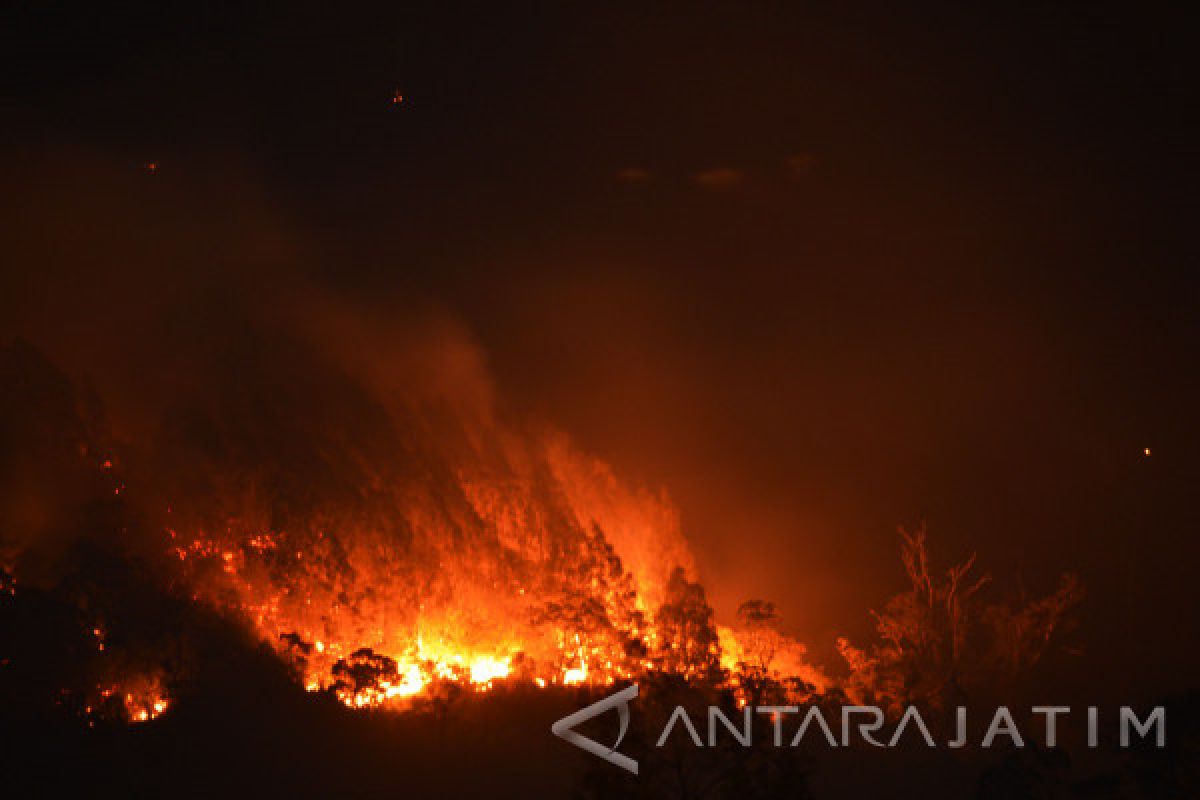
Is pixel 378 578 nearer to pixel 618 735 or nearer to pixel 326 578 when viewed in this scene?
pixel 326 578

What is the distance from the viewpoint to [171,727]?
1662cm

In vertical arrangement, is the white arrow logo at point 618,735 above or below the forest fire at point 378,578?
below

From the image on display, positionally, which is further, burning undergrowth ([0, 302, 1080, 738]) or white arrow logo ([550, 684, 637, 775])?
burning undergrowth ([0, 302, 1080, 738])

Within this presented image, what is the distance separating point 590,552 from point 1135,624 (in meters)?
18.5

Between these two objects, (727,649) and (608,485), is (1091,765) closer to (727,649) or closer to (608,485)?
(727,649)

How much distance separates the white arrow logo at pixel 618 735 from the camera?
983 centimetres

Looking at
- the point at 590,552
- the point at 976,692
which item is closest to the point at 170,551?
the point at 590,552

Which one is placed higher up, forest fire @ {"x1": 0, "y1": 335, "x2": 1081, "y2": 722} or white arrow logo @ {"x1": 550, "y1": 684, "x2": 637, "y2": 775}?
forest fire @ {"x1": 0, "y1": 335, "x2": 1081, "y2": 722}

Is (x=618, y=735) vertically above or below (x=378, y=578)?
below

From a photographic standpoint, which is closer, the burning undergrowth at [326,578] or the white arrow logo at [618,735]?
the white arrow logo at [618,735]

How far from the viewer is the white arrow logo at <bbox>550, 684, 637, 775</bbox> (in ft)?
32.2

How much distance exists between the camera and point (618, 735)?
9609mm

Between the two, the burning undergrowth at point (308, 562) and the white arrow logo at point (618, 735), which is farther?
the burning undergrowth at point (308, 562)

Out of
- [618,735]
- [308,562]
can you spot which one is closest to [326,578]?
[308,562]
